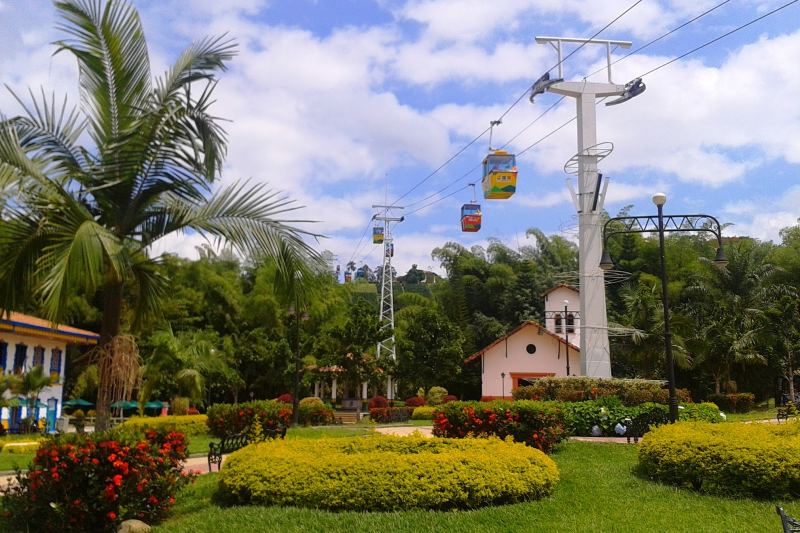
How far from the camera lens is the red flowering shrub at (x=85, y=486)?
763 centimetres

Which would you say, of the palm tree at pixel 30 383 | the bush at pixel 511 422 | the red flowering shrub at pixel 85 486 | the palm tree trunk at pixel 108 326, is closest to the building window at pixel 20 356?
the palm tree at pixel 30 383

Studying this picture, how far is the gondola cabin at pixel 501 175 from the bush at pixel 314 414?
1130 centimetres

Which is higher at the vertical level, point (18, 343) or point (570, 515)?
point (18, 343)

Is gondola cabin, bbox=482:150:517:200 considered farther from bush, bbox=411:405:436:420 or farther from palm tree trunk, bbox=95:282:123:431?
palm tree trunk, bbox=95:282:123:431

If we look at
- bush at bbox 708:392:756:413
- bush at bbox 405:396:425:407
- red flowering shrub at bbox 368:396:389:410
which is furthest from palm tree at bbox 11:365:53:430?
bush at bbox 708:392:756:413

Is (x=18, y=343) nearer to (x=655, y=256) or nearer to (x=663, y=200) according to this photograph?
(x=663, y=200)

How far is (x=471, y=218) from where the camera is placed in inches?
1057

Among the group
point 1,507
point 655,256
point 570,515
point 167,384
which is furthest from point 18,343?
point 655,256

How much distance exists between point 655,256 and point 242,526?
42015mm

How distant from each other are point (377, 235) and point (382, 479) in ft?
114

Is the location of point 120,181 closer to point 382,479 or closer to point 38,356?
point 382,479

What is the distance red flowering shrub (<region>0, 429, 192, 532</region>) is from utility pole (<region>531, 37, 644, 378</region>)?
18884 millimetres

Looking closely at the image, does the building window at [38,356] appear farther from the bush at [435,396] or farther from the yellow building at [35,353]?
the bush at [435,396]

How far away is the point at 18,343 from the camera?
1013 inches
